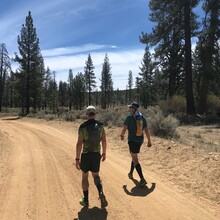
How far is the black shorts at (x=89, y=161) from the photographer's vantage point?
653 centimetres

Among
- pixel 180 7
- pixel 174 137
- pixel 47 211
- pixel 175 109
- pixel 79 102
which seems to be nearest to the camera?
pixel 47 211

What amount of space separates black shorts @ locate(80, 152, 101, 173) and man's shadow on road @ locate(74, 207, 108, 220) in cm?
71

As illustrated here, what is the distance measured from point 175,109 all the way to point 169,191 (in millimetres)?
22050

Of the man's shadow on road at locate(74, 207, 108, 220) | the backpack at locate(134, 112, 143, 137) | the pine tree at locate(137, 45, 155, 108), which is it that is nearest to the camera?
the man's shadow on road at locate(74, 207, 108, 220)

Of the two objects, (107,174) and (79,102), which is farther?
(79,102)

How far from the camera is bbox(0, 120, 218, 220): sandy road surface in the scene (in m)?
6.21

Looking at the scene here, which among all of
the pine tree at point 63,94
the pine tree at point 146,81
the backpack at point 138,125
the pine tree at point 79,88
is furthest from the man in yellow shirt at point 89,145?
the pine tree at point 63,94

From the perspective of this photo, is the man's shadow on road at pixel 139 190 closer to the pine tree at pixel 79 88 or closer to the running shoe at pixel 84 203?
the running shoe at pixel 84 203

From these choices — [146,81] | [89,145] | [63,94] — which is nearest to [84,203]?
[89,145]

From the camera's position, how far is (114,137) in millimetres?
17344

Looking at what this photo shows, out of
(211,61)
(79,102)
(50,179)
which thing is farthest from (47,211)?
(79,102)

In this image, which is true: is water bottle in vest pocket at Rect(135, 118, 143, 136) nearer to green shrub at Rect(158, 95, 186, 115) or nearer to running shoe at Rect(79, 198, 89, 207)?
running shoe at Rect(79, 198, 89, 207)

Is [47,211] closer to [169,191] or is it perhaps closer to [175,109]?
[169,191]

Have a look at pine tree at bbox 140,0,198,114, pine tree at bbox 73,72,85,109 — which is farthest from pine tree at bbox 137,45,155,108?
pine tree at bbox 140,0,198,114
